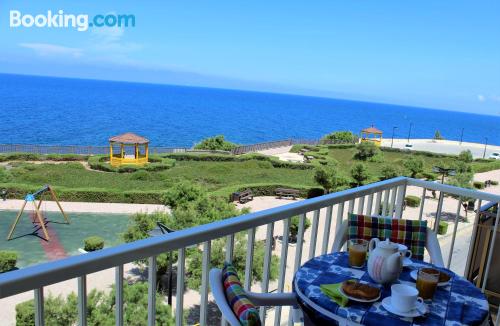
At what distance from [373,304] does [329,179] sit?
50.6ft

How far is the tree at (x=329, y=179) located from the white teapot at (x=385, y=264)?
50.0ft

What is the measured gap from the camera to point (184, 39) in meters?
58.8

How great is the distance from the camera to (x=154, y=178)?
19062mm

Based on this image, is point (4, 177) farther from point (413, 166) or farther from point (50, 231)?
point (413, 166)

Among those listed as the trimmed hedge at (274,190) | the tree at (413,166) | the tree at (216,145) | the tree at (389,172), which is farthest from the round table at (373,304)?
the tree at (216,145)

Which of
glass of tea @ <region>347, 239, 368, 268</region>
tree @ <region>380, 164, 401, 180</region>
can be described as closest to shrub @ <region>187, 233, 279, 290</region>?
glass of tea @ <region>347, 239, 368, 268</region>

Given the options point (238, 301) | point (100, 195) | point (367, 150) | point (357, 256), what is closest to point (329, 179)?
point (100, 195)

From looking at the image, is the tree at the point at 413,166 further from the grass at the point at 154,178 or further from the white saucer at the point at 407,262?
the white saucer at the point at 407,262

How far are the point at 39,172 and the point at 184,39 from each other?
145 ft

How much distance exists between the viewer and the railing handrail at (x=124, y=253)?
0.90m

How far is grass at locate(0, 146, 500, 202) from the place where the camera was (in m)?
15.2

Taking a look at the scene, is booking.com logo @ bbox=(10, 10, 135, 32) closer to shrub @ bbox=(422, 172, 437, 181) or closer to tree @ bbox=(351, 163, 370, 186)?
tree @ bbox=(351, 163, 370, 186)

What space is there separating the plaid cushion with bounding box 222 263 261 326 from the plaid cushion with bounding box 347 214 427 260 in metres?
1.03

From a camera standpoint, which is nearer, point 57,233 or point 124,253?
point 124,253
